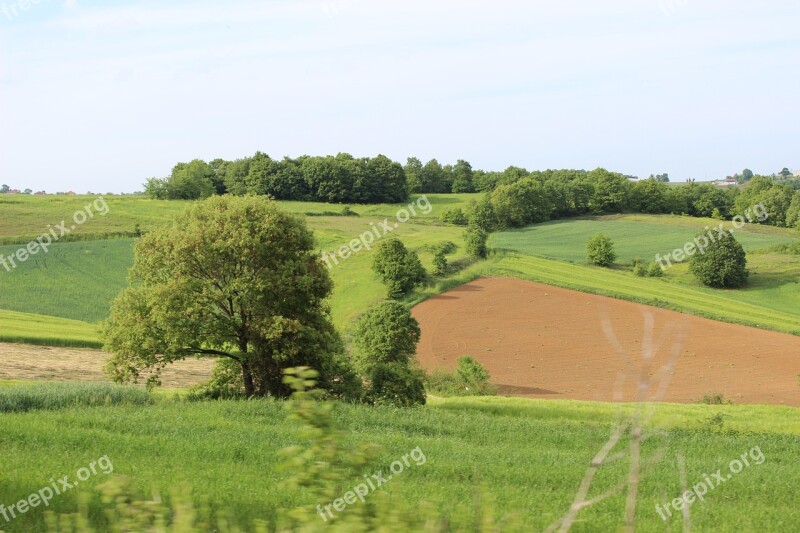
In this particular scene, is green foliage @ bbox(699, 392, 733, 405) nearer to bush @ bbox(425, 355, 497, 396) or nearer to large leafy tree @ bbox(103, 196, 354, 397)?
bush @ bbox(425, 355, 497, 396)

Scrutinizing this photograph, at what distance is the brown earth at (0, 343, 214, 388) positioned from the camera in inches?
1501

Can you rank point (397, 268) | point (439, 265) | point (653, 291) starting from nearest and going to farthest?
point (397, 268) < point (653, 291) < point (439, 265)

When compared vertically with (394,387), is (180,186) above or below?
above

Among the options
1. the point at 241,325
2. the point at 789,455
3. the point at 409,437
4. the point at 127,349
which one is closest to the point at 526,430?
the point at 409,437

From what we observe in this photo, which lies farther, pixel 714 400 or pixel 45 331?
pixel 45 331

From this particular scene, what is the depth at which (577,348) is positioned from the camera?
5603 centimetres

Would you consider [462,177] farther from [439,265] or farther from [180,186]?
[439,265]

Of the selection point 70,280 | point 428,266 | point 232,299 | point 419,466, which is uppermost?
point 232,299

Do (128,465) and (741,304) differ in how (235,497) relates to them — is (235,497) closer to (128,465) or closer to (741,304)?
(128,465)

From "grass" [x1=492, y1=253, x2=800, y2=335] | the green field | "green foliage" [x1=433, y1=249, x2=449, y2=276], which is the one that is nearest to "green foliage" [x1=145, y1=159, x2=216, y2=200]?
the green field

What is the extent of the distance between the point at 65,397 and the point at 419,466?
1247cm

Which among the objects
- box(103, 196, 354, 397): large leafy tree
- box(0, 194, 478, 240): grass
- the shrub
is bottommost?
the shrub

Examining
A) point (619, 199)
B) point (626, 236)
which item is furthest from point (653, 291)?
point (619, 199)

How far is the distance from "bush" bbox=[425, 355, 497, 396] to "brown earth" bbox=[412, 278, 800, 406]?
5.21 ft
